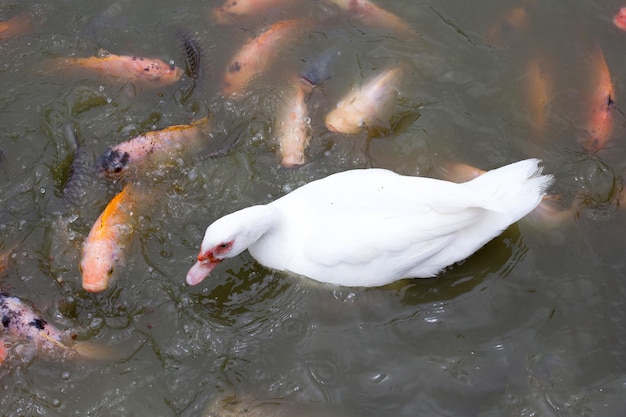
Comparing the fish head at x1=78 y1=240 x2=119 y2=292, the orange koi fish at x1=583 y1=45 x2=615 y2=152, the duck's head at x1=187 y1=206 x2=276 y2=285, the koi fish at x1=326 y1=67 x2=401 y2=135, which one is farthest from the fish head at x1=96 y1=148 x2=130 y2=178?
the orange koi fish at x1=583 y1=45 x2=615 y2=152

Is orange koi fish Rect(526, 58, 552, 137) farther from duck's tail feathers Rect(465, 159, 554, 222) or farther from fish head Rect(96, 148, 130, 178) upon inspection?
fish head Rect(96, 148, 130, 178)

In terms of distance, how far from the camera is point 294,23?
225 inches

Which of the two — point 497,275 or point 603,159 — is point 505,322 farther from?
point 603,159

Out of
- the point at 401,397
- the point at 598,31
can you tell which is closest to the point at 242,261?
the point at 401,397

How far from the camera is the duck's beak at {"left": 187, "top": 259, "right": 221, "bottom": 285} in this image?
4.14m

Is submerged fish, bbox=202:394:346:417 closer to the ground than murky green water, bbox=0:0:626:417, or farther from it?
closer to the ground

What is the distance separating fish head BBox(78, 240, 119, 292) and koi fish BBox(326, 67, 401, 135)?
72.6 inches

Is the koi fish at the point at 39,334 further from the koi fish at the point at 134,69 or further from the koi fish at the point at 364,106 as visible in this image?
the koi fish at the point at 364,106

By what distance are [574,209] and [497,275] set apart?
30.8 inches

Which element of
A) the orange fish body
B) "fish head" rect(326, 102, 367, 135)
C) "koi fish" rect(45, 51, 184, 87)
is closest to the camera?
the orange fish body

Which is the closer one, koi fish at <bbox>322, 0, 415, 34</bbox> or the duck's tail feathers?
the duck's tail feathers

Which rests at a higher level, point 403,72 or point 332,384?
point 403,72

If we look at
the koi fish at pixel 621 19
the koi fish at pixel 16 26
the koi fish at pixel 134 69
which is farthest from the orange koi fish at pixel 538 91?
the koi fish at pixel 16 26

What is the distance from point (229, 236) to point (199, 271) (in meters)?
0.30
